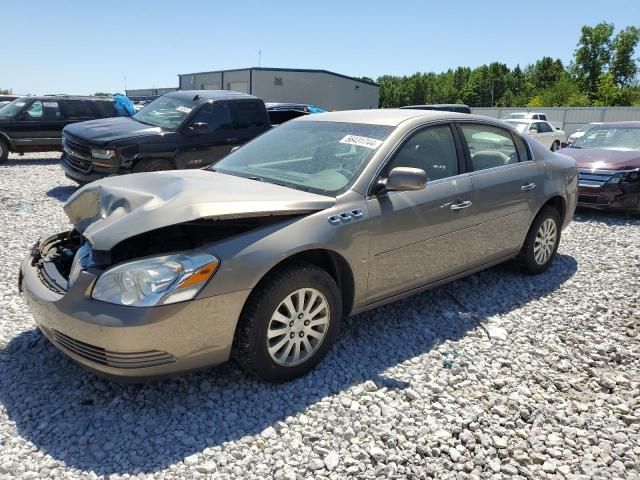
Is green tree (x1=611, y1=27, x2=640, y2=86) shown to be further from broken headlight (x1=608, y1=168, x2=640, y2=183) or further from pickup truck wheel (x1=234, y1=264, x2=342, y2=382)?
pickup truck wheel (x1=234, y1=264, x2=342, y2=382)

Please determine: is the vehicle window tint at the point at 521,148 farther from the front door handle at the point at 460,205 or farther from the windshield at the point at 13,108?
the windshield at the point at 13,108

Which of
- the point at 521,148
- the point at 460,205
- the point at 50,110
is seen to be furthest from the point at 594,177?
the point at 50,110

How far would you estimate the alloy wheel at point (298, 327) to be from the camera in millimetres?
3070

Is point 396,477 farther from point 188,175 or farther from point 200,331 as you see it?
point 188,175

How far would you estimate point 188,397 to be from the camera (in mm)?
3051

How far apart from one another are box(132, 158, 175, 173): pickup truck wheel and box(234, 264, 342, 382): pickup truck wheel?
19.3 ft

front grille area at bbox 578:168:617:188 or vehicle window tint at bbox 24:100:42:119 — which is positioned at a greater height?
vehicle window tint at bbox 24:100:42:119

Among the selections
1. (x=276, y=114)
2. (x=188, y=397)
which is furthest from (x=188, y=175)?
(x=276, y=114)

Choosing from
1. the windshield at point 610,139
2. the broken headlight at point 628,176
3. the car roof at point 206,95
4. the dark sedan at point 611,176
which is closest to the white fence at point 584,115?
the windshield at point 610,139

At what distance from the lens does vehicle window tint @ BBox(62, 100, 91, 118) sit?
44.2 feet

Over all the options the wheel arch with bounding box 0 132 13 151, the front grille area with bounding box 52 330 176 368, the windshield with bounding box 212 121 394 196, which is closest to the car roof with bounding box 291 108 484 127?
the windshield with bounding box 212 121 394 196

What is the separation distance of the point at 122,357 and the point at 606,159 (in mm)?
8372

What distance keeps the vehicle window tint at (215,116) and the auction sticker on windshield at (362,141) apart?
5.62 m

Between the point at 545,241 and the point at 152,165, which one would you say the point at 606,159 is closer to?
the point at 545,241
